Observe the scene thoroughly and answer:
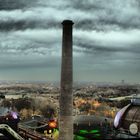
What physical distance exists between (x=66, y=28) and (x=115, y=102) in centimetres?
8059

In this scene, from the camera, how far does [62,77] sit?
81.0 ft

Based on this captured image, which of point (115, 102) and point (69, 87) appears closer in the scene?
point (69, 87)

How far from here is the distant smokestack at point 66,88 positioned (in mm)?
24125

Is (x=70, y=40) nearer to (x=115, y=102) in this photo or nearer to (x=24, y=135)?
(x=24, y=135)

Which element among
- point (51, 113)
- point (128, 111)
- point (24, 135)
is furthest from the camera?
point (51, 113)

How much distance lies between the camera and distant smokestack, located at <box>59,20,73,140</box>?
2412 centimetres

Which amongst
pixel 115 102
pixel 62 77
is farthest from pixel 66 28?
pixel 115 102

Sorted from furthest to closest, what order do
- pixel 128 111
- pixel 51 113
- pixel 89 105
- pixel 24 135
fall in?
pixel 89 105 → pixel 51 113 → pixel 24 135 → pixel 128 111

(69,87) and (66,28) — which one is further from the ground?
(66,28)

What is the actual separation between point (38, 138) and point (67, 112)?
12.3 metres

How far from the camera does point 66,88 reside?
24.6 m

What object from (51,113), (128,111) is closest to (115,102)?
(51,113)

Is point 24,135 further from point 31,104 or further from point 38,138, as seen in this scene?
point 31,104

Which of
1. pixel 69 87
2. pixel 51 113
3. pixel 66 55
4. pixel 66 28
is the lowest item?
pixel 51 113
